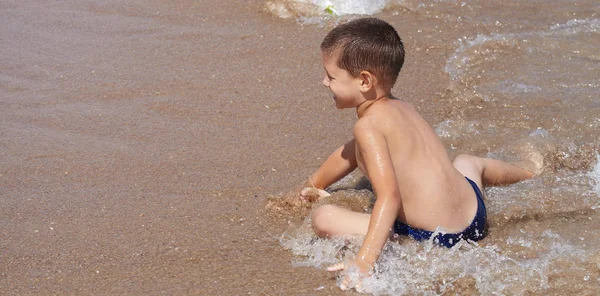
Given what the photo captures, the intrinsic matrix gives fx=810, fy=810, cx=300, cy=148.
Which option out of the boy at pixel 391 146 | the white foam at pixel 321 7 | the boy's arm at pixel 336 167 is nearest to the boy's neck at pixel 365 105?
the boy at pixel 391 146

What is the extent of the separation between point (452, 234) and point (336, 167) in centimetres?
70

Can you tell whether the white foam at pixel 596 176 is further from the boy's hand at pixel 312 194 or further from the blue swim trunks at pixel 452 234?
the boy's hand at pixel 312 194

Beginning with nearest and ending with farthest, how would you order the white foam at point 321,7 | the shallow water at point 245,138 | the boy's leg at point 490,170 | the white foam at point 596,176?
the shallow water at point 245,138, the white foam at point 596,176, the boy's leg at point 490,170, the white foam at point 321,7

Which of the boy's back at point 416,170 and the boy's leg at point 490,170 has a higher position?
the boy's back at point 416,170

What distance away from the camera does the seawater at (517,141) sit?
3.07 meters

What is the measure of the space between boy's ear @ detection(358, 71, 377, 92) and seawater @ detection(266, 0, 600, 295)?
616 millimetres

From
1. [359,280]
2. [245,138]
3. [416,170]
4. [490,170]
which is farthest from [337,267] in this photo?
[245,138]

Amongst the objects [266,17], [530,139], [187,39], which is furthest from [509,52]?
[187,39]

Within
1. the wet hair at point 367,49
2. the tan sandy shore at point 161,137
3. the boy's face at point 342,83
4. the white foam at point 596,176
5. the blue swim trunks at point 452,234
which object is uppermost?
the wet hair at point 367,49

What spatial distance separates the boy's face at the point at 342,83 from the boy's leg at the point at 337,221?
0.45 m

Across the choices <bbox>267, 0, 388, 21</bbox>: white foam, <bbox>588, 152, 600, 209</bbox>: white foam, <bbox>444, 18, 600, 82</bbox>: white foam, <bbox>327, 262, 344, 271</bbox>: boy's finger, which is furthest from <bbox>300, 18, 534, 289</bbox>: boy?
<bbox>267, 0, 388, 21</bbox>: white foam

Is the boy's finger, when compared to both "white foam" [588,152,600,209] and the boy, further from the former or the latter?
"white foam" [588,152,600,209]

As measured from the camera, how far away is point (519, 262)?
10.4 feet

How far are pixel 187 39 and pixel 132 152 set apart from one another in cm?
163
